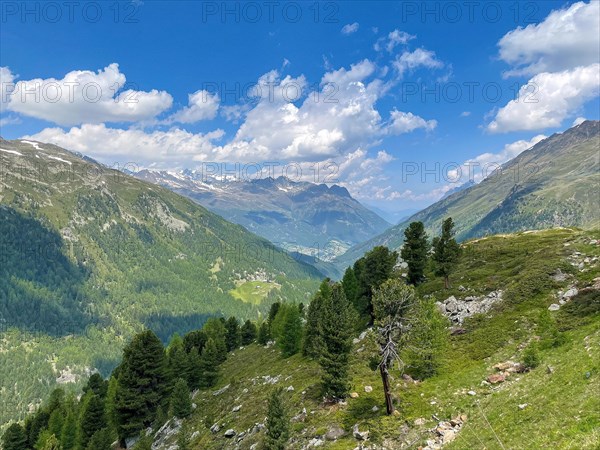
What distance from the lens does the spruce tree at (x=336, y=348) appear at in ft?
135

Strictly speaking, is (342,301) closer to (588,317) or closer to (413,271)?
(588,317)

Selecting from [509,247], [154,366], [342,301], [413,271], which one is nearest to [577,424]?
[342,301]

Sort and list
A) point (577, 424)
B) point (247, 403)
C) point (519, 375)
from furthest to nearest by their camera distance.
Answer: point (247, 403), point (519, 375), point (577, 424)

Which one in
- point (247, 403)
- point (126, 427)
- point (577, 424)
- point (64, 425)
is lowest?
point (64, 425)

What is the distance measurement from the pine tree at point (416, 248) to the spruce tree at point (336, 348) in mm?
32872

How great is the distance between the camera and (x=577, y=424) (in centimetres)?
2033

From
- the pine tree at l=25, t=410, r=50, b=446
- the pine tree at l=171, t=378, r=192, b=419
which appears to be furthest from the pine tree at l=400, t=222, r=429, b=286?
the pine tree at l=25, t=410, r=50, b=446

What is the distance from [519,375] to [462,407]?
7383 millimetres

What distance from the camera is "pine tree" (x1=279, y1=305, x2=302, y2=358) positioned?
77.2 metres

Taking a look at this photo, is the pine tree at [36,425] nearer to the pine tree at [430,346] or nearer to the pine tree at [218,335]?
the pine tree at [218,335]

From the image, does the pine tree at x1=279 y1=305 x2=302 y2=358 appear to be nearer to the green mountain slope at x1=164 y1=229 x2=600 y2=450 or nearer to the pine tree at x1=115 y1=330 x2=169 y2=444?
the green mountain slope at x1=164 y1=229 x2=600 y2=450

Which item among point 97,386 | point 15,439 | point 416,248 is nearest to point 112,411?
point 15,439

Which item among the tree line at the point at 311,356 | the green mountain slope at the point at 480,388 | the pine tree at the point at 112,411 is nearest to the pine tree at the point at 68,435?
the tree line at the point at 311,356

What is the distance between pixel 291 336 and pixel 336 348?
36.7 meters
